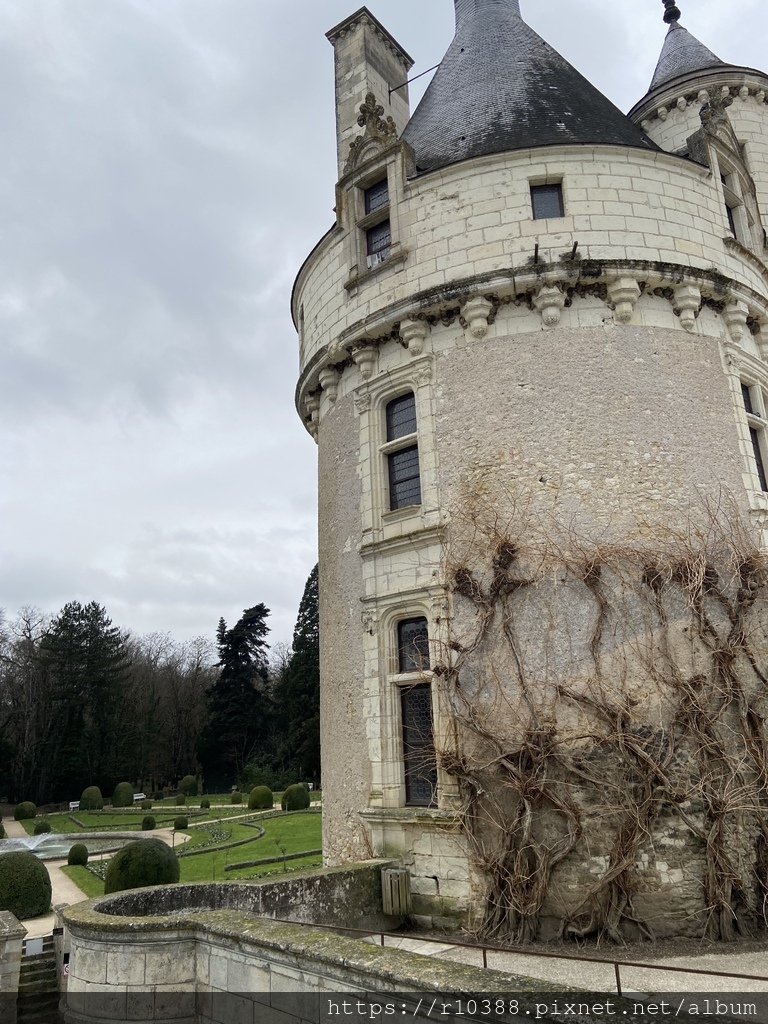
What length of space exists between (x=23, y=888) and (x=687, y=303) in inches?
658

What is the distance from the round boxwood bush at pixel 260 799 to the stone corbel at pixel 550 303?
2868 centimetres

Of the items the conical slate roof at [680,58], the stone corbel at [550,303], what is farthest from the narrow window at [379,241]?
the conical slate roof at [680,58]

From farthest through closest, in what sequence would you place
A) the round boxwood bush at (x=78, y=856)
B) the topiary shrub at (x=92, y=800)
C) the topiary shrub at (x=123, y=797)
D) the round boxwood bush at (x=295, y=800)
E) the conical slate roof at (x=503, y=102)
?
1. the topiary shrub at (x=123, y=797)
2. the topiary shrub at (x=92, y=800)
3. the round boxwood bush at (x=295, y=800)
4. the round boxwood bush at (x=78, y=856)
5. the conical slate roof at (x=503, y=102)

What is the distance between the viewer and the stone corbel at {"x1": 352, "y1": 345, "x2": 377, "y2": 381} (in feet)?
38.7

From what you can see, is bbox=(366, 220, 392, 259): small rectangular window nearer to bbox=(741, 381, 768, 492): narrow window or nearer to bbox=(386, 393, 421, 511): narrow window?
bbox=(386, 393, 421, 511): narrow window

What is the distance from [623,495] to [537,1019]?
268 inches

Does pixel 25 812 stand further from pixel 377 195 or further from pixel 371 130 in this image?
pixel 371 130

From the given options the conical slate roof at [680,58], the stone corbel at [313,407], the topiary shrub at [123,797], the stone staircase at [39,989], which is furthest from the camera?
the topiary shrub at [123,797]

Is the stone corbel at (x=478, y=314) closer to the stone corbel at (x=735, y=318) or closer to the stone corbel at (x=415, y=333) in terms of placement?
the stone corbel at (x=415, y=333)

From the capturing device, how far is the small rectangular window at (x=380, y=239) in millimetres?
12252

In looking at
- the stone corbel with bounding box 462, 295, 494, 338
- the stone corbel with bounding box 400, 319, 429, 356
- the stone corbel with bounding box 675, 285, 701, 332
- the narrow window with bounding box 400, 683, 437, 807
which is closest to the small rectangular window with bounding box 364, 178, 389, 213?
the stone corbel with bounding box 400, 319, 429, 356

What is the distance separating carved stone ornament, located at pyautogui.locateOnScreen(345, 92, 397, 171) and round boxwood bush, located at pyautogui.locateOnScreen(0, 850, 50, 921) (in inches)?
605

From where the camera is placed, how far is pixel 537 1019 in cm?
414

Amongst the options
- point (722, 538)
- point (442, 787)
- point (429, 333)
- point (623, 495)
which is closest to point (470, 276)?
point (429, 333)
